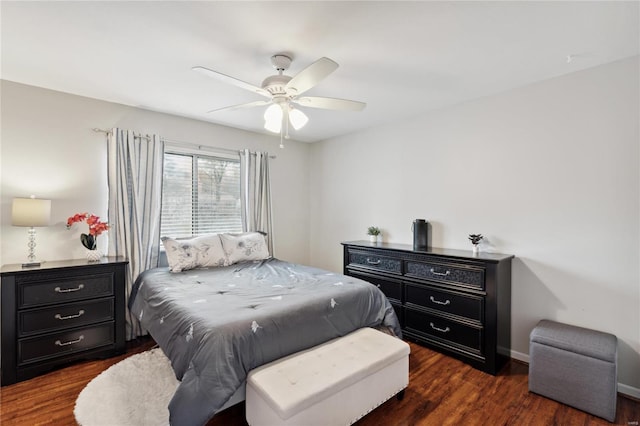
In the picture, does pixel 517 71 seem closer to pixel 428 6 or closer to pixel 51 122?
pixel 428 6

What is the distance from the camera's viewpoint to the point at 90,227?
2.85 m

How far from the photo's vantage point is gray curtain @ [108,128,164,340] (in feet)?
10.2

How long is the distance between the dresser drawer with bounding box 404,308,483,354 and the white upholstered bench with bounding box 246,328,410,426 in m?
0.93

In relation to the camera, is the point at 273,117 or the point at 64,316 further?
the point at 64,316

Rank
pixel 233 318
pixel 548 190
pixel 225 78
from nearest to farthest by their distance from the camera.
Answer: pixel 233 318
pixel 225 78
pixel 548 190

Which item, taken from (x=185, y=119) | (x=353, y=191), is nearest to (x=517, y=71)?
(x=353, y=191)

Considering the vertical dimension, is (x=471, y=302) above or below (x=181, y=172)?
below

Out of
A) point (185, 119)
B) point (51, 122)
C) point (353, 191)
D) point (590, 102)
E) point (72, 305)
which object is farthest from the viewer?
point (353, 191)

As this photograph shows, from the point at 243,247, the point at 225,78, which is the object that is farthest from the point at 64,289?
the point at 225,78

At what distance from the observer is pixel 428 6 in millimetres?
1675

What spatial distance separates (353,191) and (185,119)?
7.97 feet

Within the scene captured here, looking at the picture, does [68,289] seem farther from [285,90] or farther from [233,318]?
[285,90]

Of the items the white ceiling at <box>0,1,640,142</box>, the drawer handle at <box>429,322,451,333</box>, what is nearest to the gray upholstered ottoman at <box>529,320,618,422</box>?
the drawer handle at <box>429,322,451,333</box>

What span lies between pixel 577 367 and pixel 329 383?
5.97ft
